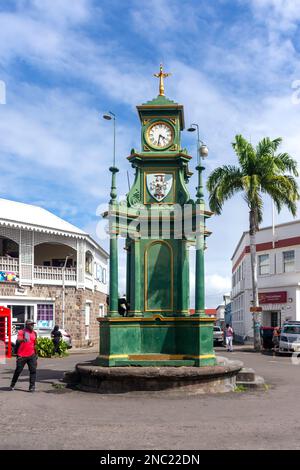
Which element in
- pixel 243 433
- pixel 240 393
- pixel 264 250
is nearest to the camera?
pixel 243 433

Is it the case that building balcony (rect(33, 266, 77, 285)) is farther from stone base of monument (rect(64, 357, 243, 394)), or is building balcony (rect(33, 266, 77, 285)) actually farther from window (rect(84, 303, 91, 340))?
stone base of monument (rect(64, 357, 243, 394))

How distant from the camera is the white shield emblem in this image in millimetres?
13797

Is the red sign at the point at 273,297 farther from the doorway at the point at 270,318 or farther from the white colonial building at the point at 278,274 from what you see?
the doorway at the point at 270,318

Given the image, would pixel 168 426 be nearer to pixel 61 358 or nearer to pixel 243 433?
pixel 243 433

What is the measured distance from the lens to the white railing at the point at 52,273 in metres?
29.2

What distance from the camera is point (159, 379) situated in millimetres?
→ 11250

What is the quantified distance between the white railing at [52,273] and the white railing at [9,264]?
119 centimetres

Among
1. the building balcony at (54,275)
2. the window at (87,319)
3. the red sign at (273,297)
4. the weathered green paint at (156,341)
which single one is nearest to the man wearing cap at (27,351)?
the weathered green paint at (156,341)

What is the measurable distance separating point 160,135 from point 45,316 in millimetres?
17824

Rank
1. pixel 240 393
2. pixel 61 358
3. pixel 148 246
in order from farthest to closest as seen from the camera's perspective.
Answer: pixel 61 358, pixel 148 246, pixel 240 393

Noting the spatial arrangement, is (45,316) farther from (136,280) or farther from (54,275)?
(136,280)

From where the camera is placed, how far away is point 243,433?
25.2 feet
